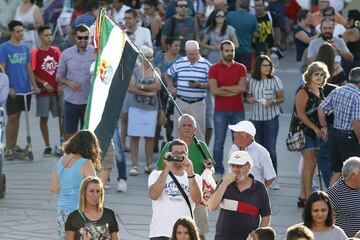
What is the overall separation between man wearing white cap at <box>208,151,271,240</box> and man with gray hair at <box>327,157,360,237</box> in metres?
0.91

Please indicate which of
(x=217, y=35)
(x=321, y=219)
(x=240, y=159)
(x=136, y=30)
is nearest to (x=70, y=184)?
(x=240, y=159)

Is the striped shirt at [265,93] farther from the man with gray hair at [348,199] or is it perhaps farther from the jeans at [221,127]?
the man with gray hair at [348,199]

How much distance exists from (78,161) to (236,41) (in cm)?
856

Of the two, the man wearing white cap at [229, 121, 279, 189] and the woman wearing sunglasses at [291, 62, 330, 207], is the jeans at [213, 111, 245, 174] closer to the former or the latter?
the woman wearing sunglasses at [291, 62, 330, 207]

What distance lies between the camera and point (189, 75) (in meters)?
17.6

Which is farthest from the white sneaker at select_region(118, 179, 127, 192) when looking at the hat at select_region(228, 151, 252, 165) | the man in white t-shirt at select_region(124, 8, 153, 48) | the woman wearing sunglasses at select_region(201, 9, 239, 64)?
the hat at select_region(228, 151, 252, 165)

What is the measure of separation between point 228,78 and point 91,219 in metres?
5.96

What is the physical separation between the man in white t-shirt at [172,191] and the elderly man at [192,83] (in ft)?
17.2

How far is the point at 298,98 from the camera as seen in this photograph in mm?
15555

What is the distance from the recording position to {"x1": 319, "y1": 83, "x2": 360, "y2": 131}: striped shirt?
14969mm

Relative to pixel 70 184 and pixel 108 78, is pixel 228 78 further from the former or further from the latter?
pixel 70 184

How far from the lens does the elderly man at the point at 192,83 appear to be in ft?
57.7

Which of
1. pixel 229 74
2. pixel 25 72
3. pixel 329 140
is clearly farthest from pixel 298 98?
pixel 25 72

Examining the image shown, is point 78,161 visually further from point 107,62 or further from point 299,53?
point 299,53
